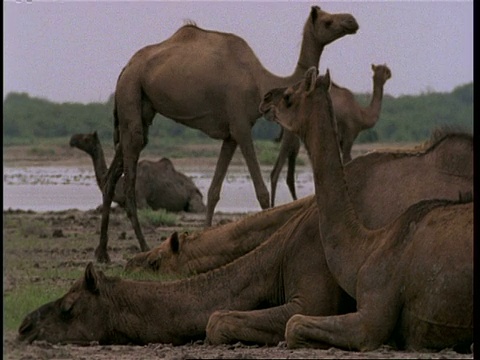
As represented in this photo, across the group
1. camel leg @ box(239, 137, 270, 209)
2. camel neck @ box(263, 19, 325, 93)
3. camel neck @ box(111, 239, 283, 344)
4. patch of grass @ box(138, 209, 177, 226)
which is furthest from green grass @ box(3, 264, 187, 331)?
patch of grass @ box(138, 209, 177, 226)

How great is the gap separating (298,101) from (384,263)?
1038 mm

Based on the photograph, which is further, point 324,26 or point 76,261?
point 324,26

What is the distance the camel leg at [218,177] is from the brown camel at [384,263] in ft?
15.9

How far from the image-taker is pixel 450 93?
955cm

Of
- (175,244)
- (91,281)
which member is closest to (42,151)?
(175,244)

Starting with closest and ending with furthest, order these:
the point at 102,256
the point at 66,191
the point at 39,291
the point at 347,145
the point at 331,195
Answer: the point at 331,195 < the point at 39,291 < the point at 102,256 < the point at 347,145 < the point at 66,191

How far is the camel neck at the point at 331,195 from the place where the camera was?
8367 millimetres

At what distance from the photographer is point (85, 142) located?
15.0 m

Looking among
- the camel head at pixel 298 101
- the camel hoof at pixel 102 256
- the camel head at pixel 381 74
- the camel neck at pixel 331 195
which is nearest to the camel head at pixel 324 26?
the camel hoof at pixel 102 256

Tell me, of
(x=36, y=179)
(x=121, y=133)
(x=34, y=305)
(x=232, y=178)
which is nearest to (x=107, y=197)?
(x=121, y=133)

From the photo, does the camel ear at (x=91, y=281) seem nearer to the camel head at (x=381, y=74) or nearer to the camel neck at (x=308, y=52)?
the camel neck at (x=308, y=52)

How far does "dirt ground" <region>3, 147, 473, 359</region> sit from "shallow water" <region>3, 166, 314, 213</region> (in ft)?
1.83

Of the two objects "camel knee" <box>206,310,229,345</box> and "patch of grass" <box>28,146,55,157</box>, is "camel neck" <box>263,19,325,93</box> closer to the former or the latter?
"patch of grass" <box>28,146,55,157</box>

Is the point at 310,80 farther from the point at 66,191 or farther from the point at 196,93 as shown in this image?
the point at 66,191
